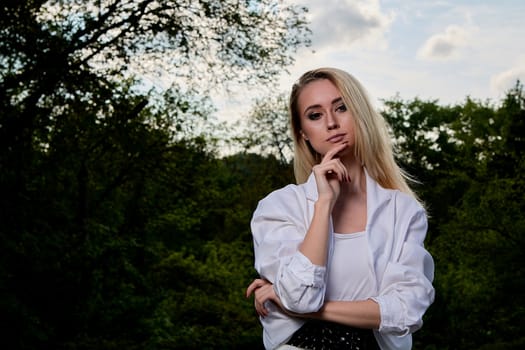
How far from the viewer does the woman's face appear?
2.55 meters

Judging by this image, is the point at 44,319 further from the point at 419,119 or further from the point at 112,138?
the point at 419,119

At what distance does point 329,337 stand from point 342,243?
0.31 meters

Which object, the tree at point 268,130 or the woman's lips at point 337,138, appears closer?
the woman's lips at point 337,138

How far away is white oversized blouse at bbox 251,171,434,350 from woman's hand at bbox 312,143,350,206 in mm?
94

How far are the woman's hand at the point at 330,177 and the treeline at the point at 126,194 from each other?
251cm

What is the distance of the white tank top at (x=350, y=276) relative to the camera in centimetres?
233

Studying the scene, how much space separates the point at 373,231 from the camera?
239 cm

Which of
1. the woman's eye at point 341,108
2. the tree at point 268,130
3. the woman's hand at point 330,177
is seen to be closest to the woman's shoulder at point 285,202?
the woman's hand at point 330,177

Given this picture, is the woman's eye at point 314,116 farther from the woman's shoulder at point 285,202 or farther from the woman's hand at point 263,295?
the woman's hand at point 263,295

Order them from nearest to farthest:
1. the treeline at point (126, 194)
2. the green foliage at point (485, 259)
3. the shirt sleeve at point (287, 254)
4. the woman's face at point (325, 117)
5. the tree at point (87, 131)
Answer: the shirt sleeve at point (287, 254), the woman's face at point (325, 117), the tree at point (87, 131), the treeline at point (126, 194), the green foliage at point (485, 259)

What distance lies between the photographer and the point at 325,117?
258 cm

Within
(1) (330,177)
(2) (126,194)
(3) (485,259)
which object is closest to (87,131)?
(2) (126,194)

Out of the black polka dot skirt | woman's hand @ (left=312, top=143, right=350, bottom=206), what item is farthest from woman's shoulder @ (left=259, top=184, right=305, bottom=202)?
the black polka dot skirt

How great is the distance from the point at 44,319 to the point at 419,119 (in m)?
32.7
